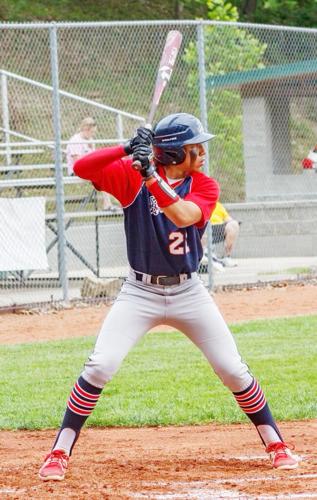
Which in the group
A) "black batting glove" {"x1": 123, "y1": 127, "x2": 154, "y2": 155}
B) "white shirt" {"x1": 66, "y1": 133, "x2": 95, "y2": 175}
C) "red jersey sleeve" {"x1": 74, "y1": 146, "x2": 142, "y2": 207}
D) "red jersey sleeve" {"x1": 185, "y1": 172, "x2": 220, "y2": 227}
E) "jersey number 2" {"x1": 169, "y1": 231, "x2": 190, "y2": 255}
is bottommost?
"white shirt" {"x1": 66, "y1": 133, "x2": 95, "y2": 175}

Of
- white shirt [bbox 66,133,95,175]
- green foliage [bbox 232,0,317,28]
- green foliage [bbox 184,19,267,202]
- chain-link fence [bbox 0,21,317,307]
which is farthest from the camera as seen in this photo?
green foliage [bbox 232,0,317,28]

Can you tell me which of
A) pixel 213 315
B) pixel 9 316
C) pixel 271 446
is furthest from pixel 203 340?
pixel 9 316

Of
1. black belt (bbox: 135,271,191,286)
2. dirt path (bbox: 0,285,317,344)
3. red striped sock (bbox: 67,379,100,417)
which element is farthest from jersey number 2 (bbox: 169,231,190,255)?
dirt path (bbox: 0,285,317,344)

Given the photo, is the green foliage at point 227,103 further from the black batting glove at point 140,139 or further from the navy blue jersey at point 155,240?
the black batting glove at point 140,139

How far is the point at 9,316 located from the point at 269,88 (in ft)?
28.0

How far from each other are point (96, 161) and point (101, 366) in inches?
37.7

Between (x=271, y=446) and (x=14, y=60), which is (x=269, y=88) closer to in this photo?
(x=14, y=60)

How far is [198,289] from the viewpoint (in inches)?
211

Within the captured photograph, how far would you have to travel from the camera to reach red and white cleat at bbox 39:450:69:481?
16.6 feet

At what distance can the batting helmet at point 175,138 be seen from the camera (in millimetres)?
5191

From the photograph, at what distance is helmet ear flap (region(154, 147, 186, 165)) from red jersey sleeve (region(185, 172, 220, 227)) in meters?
0.14

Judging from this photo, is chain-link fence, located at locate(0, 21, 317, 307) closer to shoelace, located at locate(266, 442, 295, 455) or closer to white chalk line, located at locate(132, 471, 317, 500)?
shoelace, located at locate(266, 442, 295, 455)

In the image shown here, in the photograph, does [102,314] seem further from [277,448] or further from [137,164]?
[137,164]

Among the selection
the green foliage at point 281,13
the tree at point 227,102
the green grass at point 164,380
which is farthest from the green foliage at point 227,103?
the green foliage at point 281,13
